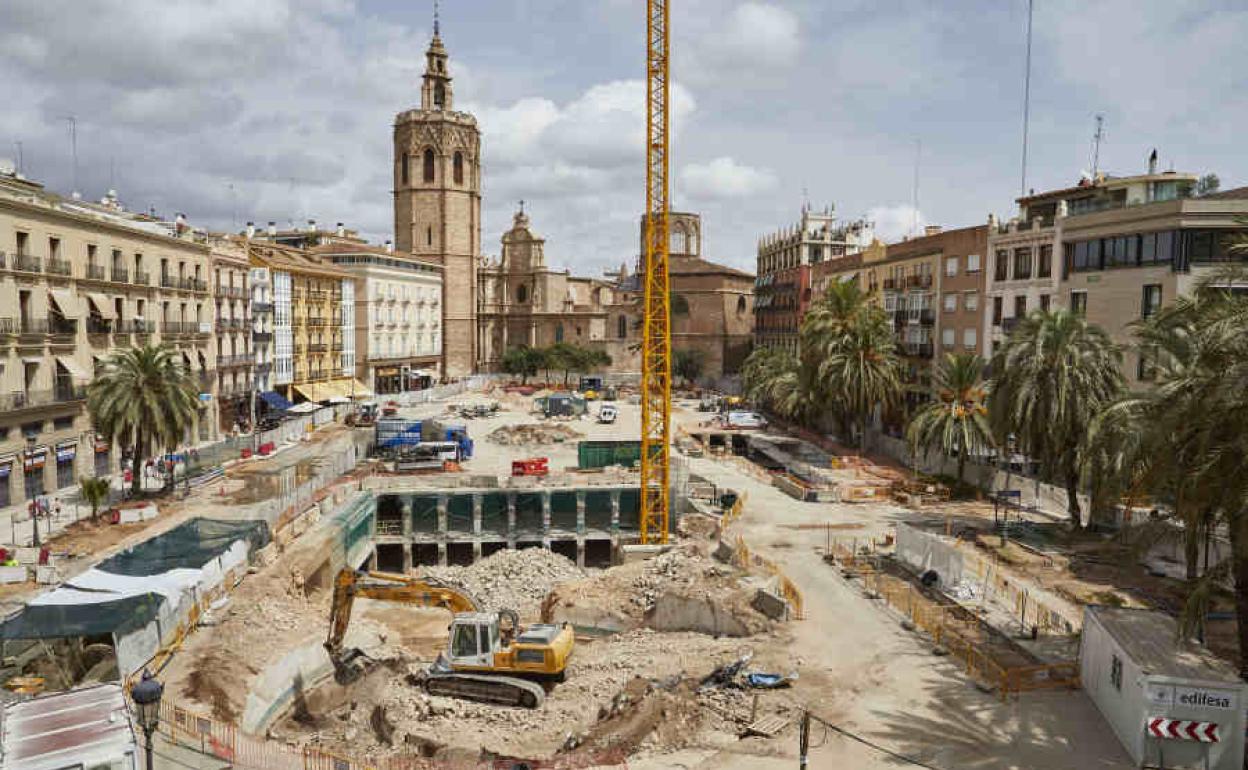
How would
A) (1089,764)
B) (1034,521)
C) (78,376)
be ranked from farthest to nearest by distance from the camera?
(78,376)
(1034,521)
(1089,764)

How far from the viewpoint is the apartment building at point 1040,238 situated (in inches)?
1718

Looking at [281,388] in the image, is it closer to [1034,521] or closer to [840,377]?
[840,377]

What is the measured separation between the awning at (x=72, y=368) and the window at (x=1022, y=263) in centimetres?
4956

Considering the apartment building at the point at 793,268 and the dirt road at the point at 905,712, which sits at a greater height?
the apartment building at the point at 793,268

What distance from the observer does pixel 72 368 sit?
3991 centimetres

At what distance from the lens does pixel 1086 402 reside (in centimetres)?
3291

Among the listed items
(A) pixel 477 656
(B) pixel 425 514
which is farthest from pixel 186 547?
(B) pixel 425 514

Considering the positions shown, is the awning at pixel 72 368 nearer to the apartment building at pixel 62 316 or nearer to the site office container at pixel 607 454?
the apartment building at pixel 62 316

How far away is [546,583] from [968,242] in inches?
Result: 1364

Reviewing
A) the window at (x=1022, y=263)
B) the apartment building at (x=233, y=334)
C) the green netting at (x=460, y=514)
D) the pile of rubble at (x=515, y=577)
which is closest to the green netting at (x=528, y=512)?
the green netting at (x=460, y=514)

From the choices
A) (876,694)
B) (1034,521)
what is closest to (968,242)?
(1034,521)

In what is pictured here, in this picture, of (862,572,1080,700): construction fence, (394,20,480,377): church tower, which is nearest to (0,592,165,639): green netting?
(862,572,1080,700): construction fence

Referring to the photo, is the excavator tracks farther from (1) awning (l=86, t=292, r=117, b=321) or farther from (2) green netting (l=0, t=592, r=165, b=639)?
(1) awning (l=86, t=292, r=117, b=321)

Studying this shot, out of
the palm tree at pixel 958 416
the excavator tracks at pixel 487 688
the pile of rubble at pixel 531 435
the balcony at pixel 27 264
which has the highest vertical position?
the balcony at pixel 27 264
